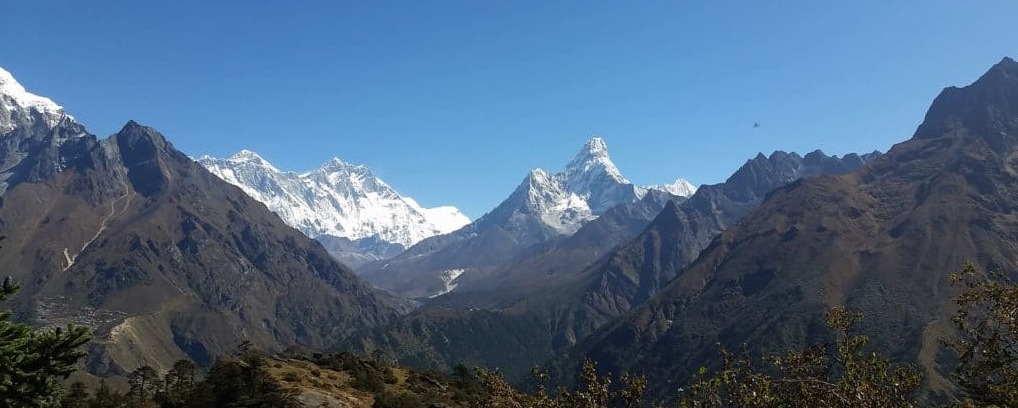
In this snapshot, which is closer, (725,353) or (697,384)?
(697,384)

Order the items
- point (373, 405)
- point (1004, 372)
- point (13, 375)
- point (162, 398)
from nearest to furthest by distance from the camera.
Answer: point (1004, 372) < point (13, 375) < point (373, 405) < point (162, 398)

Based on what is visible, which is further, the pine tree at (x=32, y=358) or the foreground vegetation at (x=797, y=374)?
the pine tree at (x=32, y=358)

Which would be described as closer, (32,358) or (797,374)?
(797,374)

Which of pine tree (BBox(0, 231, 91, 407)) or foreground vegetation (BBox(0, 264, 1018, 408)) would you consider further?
pine tree (BBox(0, 231, 91, 407))

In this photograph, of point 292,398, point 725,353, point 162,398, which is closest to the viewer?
point 725,353

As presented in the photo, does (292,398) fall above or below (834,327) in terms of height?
above

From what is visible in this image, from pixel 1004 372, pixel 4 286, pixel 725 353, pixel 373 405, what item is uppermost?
pixel 4 286

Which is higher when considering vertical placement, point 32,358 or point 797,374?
point 32,358

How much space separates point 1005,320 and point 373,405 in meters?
75.4

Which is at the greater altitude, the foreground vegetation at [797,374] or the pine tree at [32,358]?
the pine tree at [32,358]

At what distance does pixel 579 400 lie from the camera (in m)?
28.4

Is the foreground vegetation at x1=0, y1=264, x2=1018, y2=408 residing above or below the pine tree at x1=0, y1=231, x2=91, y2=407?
below

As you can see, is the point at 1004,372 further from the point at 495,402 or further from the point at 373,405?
the point at 373,405

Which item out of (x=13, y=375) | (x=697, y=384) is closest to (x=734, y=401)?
(x=697, y=384)
